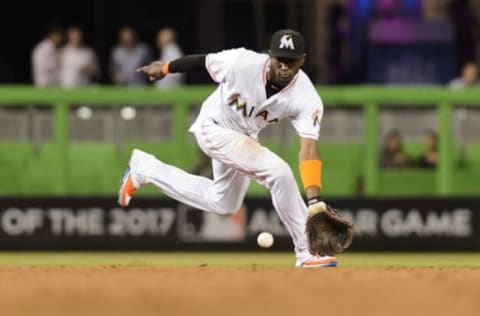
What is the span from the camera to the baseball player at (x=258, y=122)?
453 inches

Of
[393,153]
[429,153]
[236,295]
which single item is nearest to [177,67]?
[236,295]

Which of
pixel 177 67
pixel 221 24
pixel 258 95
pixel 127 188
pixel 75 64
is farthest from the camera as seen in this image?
pixel 221 24

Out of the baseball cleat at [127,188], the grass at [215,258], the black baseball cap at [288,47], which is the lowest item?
the grass at [215,258]

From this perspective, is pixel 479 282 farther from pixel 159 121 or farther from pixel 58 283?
pixel 159 121

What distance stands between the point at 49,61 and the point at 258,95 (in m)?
6.94

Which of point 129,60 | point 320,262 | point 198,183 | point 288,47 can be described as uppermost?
point 288,47

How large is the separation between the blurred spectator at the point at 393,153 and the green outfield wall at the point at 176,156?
0.09 metres

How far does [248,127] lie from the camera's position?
12031mm

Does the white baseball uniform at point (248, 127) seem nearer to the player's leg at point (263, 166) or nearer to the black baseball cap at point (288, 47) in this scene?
the player's leg at point (263, 166)

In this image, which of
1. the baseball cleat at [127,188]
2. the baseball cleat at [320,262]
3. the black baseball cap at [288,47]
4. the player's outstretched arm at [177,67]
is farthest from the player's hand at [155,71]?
the baseball cleat at [320,262]

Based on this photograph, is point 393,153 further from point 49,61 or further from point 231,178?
point 231,178

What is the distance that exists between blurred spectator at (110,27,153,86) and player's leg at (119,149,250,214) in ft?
17.8

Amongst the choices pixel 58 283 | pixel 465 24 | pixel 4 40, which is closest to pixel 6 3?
pixel 4 40

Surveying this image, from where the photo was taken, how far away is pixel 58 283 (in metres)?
9.51
